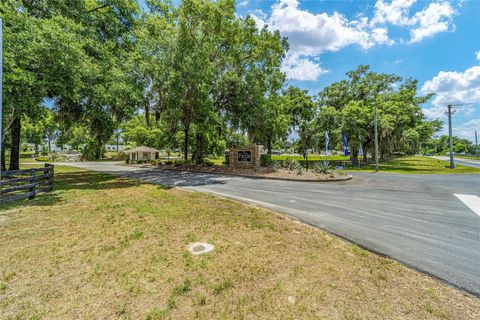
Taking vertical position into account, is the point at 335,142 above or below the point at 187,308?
above

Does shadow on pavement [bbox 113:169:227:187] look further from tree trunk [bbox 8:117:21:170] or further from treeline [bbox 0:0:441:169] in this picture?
tree trunk [bbox 8:117:21:170]

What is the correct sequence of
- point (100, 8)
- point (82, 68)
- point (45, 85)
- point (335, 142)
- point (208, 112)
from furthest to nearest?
1. point (335, 142)
2. point (208, 112)
3. point (100, 8)
4. point (82, 68)
5. point (45, 85)

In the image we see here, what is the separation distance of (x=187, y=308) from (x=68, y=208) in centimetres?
598

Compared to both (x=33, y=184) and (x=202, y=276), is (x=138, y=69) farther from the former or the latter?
(x=202, y=276)

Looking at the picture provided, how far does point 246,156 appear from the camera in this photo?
18.1m

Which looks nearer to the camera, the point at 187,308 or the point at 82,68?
the point at 187,308

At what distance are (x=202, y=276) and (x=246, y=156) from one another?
15.3 metres

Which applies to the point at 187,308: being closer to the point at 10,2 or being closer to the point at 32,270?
the point at 32,270

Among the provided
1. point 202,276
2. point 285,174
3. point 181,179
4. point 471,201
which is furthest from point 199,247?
point 285,174

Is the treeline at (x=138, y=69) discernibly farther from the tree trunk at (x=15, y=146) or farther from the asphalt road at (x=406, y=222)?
the asphalt road at (x=406, y=222)

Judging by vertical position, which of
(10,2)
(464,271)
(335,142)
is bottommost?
(464,271)

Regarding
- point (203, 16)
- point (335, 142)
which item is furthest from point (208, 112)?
point (335, 142)

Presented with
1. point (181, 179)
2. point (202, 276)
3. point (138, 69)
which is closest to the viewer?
point (202, 276)

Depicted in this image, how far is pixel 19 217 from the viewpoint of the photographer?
5379 mm
